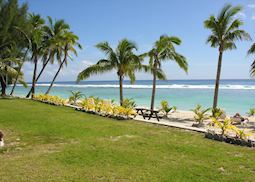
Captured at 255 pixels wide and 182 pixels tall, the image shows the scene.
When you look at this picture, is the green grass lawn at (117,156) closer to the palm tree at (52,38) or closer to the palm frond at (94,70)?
the palm frond at (94,70)

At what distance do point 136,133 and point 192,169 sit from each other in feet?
12.4

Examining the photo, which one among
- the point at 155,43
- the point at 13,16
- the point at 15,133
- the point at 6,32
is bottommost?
the point at 15,133

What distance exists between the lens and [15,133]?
28.9ft

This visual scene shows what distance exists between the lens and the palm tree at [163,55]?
661 inches

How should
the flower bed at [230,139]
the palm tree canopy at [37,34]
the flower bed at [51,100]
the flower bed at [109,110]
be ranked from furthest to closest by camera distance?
the palm tree canopy at [37,34] → the flower bed at [51,100] → the flower bed at [109,110] → the flower bed at [230,139]

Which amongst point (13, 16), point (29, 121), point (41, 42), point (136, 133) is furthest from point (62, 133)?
point (13, 16)

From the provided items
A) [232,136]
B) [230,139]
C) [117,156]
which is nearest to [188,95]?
[232,136]

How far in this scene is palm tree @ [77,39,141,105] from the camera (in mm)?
17484

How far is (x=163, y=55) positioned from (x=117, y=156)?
12.2m

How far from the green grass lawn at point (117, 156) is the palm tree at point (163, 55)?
8.28 metres

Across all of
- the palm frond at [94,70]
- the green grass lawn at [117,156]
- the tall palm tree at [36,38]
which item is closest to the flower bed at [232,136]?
the green grass lawn at [117,156]

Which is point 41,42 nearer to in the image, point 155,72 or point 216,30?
point 155,72

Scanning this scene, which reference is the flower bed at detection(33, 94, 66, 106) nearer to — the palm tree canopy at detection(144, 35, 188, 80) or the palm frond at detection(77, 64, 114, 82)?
the palm frond at detection(77, 64, 114, 82)

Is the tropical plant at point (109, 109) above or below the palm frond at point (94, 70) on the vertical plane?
below
